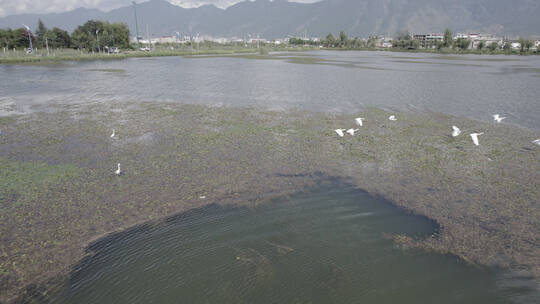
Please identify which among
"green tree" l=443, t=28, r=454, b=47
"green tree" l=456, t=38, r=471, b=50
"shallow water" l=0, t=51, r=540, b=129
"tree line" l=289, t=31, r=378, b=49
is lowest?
"shallow water" l=0, t=51, r=540, b=129

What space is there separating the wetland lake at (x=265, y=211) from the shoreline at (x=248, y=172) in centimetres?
5

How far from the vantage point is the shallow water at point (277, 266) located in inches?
221

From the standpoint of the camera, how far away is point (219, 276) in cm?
600

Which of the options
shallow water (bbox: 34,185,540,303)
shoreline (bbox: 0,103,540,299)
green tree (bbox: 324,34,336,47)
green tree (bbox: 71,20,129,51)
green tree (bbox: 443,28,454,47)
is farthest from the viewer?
green tree (bbox: 324,34,336,47)

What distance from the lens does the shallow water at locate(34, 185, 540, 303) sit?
562cm

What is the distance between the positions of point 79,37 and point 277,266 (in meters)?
102

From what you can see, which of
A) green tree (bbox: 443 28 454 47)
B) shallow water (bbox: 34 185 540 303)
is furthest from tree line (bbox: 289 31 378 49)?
shallow water (bbox: 34 185 540 303)

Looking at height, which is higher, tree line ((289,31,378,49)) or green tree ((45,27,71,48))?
tree line ((289,31,378,49))

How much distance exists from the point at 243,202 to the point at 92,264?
370 centimetres

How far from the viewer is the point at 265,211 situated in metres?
8.16

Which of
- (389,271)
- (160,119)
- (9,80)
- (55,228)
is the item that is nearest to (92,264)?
(55,228)

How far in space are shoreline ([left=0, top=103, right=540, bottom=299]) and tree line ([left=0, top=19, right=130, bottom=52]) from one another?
81151mm

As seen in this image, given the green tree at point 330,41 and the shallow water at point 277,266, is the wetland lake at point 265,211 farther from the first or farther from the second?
the green tree at point 330,41

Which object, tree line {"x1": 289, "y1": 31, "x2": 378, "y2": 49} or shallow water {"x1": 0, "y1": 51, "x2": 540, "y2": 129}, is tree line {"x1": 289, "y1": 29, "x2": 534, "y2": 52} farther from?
shallow water {"x1": 0, "y1": 51, "x2": 540, "y2": 129}
